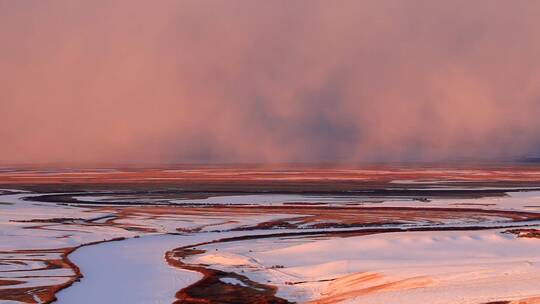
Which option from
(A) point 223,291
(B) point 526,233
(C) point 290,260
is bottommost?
(A) point 223,291

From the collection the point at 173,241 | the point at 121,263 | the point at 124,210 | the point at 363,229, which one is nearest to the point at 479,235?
the point at 363,229

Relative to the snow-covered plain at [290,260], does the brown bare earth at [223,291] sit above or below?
below

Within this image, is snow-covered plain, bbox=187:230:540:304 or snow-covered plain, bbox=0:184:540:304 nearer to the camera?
snow-covered plain, bbox=187:230:540:304

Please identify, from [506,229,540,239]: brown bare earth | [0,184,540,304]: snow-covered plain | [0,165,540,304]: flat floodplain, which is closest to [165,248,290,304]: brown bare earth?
[0,165,540,304]: flat floodplain

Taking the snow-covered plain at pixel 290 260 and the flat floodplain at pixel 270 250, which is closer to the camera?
the snow-covered plain at pixel 290 260

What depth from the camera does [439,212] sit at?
146 ft

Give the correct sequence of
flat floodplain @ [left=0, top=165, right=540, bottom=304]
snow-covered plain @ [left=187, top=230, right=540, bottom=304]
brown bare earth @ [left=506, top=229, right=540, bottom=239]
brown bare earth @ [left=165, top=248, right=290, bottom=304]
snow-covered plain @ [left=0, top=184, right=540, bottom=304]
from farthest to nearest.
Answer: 1. brown bare earth @ [left=506, top=229, right=540, bottom=239]
2. flat floodplain @ [left=0, top=165, right=540, bottom=304]
3. brown bare earth @ [left=165, top=248, right=290, bottom=304]
4. snow-covered plain @ [left=0, top=184, right=540, bottom=304]
5. snow-covered plain @ [left=187, top=230, right=540, bottom=304]

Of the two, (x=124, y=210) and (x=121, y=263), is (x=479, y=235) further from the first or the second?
(x=124, y=210)

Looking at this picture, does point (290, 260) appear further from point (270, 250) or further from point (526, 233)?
point (526, 233)

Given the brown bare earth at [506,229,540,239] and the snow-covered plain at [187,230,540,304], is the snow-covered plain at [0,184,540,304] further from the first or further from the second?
the brown bare earth at [506,229,540,239]

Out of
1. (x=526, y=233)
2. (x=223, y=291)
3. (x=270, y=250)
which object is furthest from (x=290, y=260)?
(x=526, y=233)

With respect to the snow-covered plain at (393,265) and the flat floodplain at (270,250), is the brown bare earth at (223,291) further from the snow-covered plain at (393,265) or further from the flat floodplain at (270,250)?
the snow-covered plain at (393,265)

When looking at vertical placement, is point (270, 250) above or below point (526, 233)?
below

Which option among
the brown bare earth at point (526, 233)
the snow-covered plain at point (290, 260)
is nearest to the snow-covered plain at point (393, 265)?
the snow-covered plain at point (290, 260)
